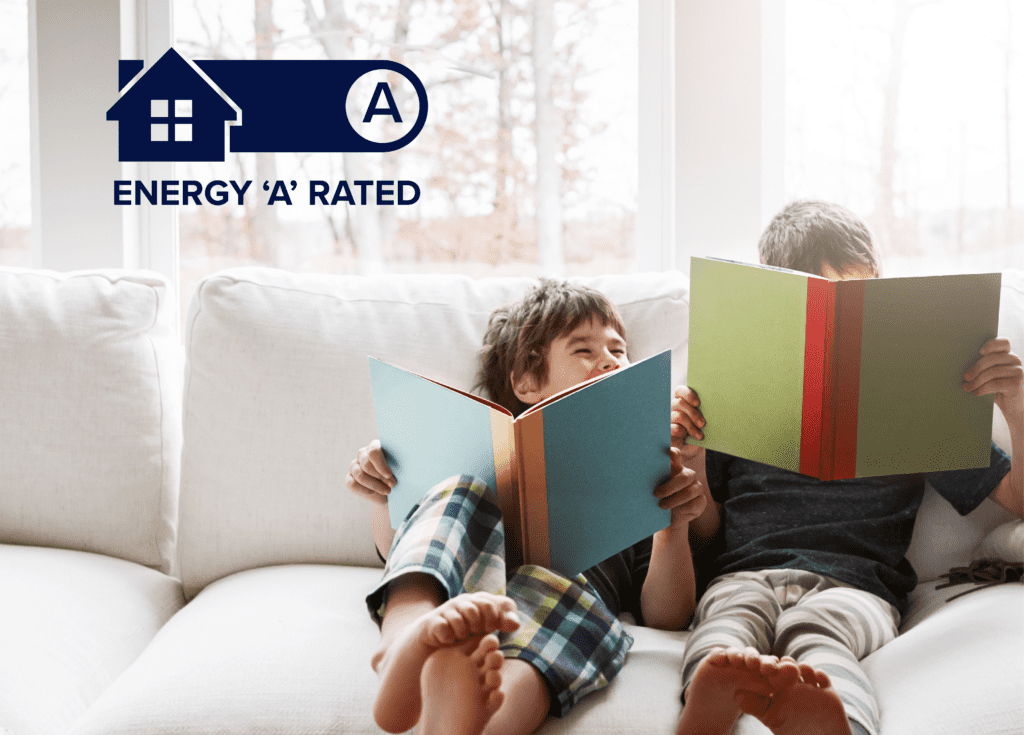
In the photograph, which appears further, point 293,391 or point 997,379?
point 293,391

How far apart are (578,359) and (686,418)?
219 mm

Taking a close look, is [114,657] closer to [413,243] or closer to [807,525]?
[807,525]

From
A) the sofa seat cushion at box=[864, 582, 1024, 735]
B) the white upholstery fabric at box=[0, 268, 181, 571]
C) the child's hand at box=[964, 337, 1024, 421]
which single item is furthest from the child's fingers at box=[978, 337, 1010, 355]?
the white upholstery fabric at box=[0, 268, 181, 571]

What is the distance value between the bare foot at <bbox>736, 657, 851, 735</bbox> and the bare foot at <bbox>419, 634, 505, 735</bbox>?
0.27 m

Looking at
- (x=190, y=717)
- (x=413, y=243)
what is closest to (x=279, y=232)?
(x=413, y=243)

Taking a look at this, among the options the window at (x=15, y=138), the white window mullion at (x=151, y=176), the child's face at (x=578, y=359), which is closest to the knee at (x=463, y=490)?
the child's face at (x=578, y=359)

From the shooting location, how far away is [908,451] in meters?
1.08

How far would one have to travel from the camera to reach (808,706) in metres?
0.78

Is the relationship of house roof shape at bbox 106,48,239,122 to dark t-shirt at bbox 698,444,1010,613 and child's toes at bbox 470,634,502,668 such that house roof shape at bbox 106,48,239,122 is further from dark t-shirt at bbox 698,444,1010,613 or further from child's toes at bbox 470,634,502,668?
child's toes at bbox 470,634,502,668

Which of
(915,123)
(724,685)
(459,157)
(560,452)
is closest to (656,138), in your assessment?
(459,157)

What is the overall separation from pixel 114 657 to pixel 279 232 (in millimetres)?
1269

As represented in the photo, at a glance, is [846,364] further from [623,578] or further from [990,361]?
[623,578]

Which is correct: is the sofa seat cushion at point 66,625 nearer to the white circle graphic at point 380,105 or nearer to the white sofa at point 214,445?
the white sofa at point 214,445

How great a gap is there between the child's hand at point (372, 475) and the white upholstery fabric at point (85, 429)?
472 mm
